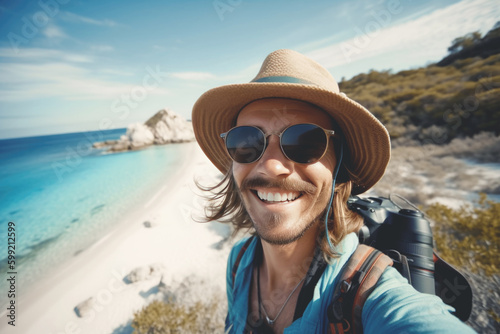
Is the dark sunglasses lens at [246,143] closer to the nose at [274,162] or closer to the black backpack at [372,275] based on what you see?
the nose at [274,162]

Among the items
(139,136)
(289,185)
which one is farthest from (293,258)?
(139,136)

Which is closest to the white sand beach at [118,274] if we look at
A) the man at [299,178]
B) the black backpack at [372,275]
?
the man at [299,178]

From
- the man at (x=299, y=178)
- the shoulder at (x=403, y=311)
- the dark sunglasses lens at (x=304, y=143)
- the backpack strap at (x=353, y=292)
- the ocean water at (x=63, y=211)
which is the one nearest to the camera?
the shoulder at (x=403, y=311)

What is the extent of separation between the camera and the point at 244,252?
1858 mm

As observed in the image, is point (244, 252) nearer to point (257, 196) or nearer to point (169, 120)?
point (257, 196)

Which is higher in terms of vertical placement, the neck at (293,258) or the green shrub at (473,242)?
the neck at (293,258)

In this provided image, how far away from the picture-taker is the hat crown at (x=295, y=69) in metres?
1.31

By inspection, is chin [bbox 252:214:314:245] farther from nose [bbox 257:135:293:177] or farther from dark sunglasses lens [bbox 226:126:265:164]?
dark sunglasses lens [bbox 226:126:265:164]

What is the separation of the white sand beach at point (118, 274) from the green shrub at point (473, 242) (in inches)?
155

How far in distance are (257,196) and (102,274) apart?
7168mm

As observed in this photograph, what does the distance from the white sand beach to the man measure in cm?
304

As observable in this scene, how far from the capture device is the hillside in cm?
905

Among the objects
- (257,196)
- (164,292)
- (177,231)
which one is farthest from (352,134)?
(177,231)

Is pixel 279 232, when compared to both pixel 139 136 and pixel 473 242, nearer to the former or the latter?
pixel 473 242
